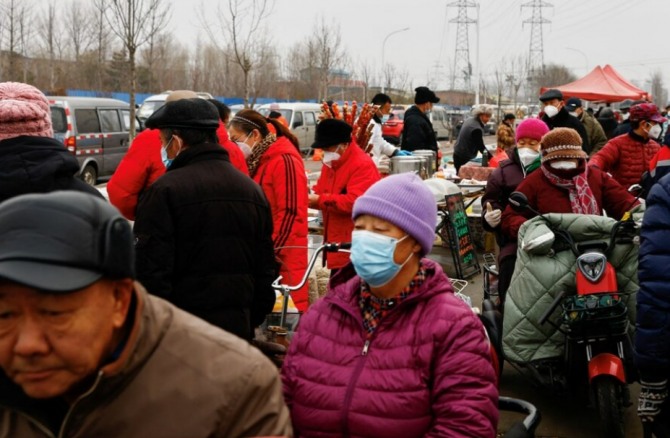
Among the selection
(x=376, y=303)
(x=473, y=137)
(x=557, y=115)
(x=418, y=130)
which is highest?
(x=557, y=115)

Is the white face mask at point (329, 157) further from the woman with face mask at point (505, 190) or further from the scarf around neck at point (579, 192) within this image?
the scarf around neck at point (579, 192)

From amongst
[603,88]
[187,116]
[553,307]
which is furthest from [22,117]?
[603,88]

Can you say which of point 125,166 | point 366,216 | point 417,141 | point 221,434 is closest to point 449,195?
point 417,141

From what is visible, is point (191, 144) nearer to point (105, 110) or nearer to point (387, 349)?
point (387, 349)

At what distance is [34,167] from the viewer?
344 centimetres

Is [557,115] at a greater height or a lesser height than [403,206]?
greater

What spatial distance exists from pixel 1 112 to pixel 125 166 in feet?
4.07

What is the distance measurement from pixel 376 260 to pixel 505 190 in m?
3.73

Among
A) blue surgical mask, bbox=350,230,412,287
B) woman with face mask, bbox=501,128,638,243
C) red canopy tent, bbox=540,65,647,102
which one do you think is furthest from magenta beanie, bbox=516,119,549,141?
red canopy tent, bbox=540,65,647,102

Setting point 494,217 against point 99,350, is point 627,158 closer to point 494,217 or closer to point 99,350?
point 494,217

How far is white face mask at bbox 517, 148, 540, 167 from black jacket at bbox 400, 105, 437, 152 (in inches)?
256

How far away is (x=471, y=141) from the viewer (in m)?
14.0

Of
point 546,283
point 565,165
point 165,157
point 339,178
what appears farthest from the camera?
point 339,178

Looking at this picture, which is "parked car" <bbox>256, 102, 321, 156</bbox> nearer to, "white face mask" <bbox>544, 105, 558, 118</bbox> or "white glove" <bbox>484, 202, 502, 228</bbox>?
"white face mask" <bbox>544, 105, 558, 118</bbox>
